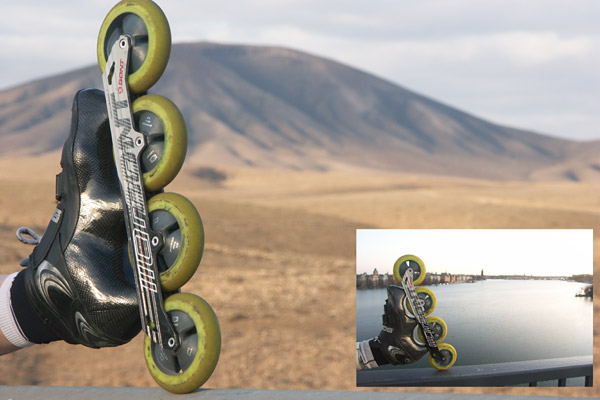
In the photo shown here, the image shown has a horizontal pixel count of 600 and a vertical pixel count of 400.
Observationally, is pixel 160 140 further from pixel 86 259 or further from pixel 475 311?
pixel 475 311

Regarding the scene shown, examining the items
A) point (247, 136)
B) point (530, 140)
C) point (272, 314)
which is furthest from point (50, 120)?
point (272, 314)

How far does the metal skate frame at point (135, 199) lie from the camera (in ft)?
8.79

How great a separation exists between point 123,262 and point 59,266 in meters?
0.23

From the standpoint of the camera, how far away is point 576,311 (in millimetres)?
3771

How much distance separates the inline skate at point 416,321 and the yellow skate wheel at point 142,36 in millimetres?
1575

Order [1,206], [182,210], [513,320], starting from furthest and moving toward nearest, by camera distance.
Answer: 1. [1,206]
2. [513,320]
3. [182,210]

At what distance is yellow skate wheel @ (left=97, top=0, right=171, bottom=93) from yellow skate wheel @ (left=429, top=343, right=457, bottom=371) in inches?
73.2

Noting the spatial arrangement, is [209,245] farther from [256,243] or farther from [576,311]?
[576,311]

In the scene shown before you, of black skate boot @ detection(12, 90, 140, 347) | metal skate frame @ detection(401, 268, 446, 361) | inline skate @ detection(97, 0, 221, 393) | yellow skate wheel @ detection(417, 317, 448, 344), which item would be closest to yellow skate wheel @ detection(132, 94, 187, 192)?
inline skate @ detection(97, 0, 221, 393)

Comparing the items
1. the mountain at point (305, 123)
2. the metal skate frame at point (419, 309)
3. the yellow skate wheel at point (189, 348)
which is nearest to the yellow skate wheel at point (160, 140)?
the yellow skate wheel at point (189, 348)

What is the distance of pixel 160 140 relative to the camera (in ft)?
8.82

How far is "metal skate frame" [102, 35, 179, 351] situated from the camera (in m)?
2.68

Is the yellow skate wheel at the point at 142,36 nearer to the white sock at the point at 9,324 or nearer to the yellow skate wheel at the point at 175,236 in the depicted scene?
the yellow skate wheel at the point at 175,236

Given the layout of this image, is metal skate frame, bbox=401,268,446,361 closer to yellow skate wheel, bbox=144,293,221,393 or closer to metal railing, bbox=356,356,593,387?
metal railing, bbox=356,356,593,387
